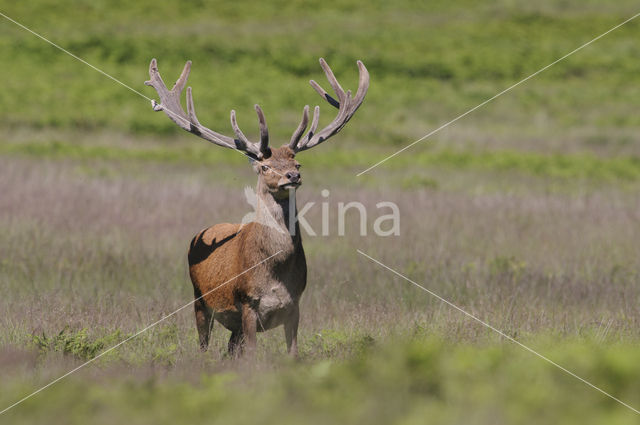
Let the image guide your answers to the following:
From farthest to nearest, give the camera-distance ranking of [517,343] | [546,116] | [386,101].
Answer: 1. [386,101]
2. [546,116]
3. [517,343]

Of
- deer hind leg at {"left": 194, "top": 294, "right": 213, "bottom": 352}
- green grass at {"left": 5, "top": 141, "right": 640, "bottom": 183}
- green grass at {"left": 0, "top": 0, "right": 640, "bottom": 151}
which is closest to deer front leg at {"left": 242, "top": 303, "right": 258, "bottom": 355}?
deer hind leg at {"left": 194, "top": 294, "right": 213, "bottom": 352}

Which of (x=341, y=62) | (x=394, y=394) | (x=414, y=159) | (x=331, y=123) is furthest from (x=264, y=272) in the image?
(x=341, y=62)

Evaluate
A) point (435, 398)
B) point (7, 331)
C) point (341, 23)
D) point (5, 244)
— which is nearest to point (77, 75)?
point (341, 23)

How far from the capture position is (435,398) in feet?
15.5

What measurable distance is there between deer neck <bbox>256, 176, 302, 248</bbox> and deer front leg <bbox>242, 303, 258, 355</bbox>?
0.52m

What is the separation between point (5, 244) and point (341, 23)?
32.1 metres

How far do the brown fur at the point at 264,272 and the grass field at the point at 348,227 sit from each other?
29cm

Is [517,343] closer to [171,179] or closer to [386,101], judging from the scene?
[171,179]

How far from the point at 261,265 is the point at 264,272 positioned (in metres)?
0.06

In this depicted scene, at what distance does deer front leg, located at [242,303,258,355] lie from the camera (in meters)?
6.66

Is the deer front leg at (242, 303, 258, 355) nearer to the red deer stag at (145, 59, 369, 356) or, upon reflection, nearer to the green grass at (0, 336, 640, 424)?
the red deer stag at (145, 59, 369, 356)

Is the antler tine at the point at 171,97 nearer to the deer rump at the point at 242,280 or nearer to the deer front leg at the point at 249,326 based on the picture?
the deer rump at the point at 242,280

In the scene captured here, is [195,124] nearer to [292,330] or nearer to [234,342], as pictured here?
[234,342]

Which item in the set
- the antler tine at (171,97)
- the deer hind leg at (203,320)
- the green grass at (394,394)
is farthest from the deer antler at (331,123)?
the green grass at (394,394)
